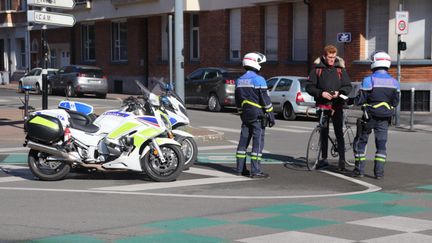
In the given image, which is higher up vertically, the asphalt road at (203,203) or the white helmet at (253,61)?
the white helmet at (253,61)

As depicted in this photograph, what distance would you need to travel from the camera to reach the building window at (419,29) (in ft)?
82.6

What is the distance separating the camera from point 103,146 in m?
10.2

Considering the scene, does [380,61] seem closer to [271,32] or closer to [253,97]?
[253,97]

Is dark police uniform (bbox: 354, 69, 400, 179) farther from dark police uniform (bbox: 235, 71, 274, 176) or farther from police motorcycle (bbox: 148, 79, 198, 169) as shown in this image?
police motorcycle (bbox: 148, 79, 198, 169)

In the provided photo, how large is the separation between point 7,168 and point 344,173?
Answer: 5.65m

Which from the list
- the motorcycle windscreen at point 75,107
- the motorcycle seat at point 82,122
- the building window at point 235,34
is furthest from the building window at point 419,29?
the motorcycle seat at point 82,122

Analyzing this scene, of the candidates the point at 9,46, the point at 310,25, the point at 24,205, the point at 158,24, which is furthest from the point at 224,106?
the point at 9,46

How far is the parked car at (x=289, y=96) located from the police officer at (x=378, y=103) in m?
12.0

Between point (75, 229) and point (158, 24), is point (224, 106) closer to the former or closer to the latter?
point (158, 24)

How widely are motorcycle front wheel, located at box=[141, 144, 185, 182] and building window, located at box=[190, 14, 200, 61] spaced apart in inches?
981

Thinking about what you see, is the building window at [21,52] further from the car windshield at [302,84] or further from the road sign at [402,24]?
the road sign at [402,24]

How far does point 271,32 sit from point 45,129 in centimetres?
2178

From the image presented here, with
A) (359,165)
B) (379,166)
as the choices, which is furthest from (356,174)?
(379,166)

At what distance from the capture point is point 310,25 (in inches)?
1131
